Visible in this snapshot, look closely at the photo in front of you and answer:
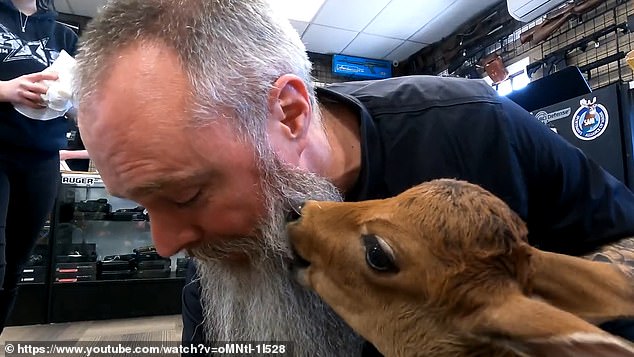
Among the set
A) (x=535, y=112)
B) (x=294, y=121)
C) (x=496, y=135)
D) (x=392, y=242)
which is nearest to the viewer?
(x=392, y=242)

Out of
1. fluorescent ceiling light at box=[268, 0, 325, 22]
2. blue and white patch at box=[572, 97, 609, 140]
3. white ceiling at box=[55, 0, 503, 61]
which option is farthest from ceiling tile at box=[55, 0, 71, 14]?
blue and white patch at box=[572, 97, 609, 140]

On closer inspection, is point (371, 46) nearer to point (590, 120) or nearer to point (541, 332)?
point (590, 120)

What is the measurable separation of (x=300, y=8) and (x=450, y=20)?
1.50 metres

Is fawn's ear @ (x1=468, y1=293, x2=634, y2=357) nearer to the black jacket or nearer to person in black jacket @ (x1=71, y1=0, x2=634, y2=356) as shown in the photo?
person in black jacket @ (x1=71, y1=0, x2=634, y2=356)

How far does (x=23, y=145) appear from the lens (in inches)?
60.3

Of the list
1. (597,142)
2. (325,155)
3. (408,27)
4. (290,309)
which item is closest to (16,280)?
(290,309)

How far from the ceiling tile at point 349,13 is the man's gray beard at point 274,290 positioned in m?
4.07

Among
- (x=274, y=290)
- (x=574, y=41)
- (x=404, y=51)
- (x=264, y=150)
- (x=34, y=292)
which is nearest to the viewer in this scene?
(x=264, y=150)

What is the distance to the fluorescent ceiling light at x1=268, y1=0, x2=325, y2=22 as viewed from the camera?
4.73m

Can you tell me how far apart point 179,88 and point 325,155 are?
326mm

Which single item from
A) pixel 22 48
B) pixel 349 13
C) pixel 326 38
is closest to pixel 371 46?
pixel 326 38

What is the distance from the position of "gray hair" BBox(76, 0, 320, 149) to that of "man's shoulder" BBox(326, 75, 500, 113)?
27 cm

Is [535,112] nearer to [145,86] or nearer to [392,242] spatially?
[392,242]

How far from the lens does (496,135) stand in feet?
3.68
